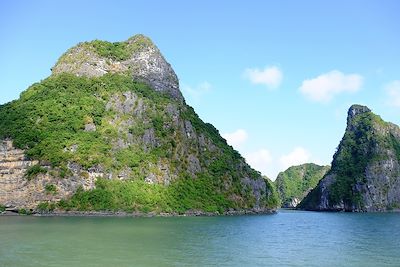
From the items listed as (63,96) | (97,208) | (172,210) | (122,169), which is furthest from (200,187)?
(63,96)

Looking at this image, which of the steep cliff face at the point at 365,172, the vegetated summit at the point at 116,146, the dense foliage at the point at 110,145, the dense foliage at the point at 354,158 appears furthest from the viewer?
the dense foliage at the point at 354,158

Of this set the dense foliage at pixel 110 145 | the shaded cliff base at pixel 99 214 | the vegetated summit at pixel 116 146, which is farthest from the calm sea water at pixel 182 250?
the dense foliage at pixel 110 145

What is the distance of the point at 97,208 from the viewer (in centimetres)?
8800

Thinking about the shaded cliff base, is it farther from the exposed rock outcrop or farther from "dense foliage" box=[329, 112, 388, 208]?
"dense foliage" box=[329, 112, 388, 208]

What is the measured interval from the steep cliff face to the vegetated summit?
2172 inches

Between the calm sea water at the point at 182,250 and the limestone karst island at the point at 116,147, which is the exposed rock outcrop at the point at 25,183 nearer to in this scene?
the limestone karst island at the point at 116,147

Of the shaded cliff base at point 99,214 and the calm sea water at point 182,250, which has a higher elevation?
the shaded cliff base at point 99,214

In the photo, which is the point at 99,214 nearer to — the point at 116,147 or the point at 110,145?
the point at 110,145

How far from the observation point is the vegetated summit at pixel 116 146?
88.6 metres

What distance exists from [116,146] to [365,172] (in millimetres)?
114959

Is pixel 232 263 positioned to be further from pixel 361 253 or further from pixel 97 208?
pixel 97 208

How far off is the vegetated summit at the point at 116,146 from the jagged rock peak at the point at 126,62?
11.2 inches

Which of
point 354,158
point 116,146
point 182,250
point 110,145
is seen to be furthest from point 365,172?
point 182,250

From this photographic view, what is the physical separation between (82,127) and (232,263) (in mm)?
74970
